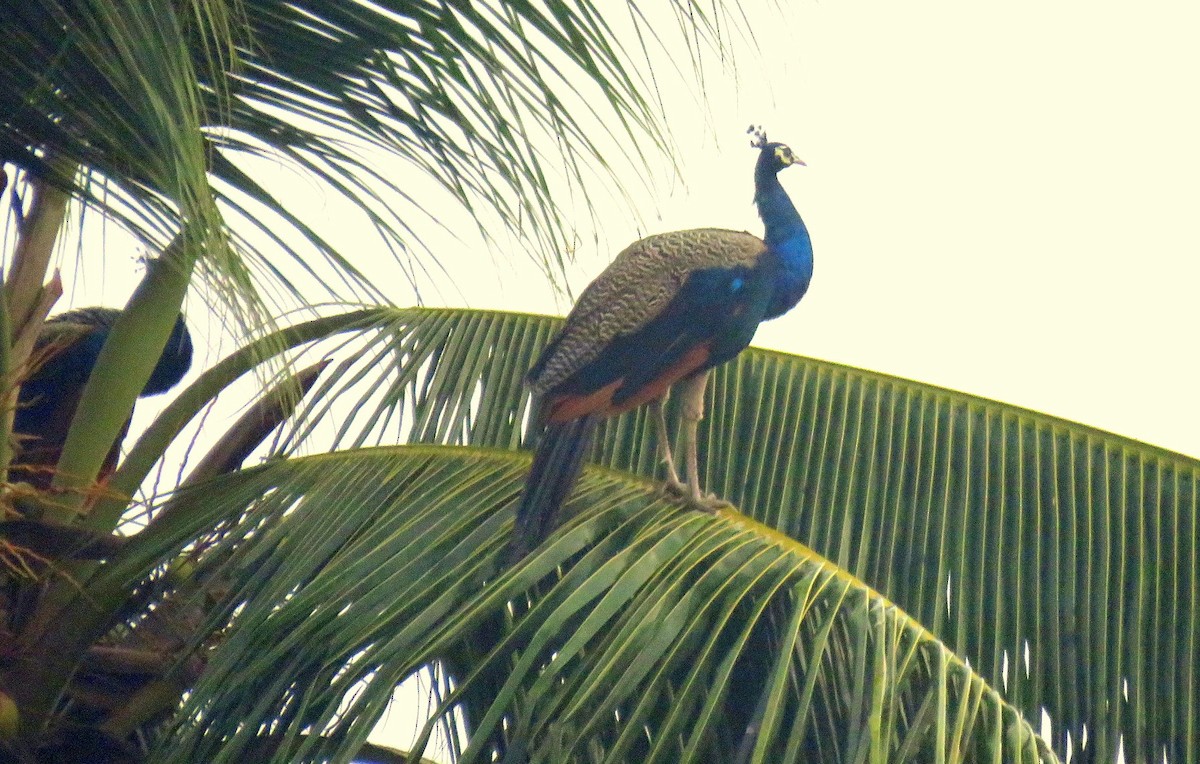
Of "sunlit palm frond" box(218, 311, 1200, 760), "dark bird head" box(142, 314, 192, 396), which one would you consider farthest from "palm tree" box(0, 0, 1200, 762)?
"dark bird head" box(142, 314, 192, 396)

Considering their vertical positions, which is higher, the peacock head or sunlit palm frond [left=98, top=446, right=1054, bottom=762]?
the peacock head

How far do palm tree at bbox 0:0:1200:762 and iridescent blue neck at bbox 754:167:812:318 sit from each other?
0.20 m

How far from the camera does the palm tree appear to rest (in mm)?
2102

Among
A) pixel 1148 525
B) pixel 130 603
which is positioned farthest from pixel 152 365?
pixel 1148 525

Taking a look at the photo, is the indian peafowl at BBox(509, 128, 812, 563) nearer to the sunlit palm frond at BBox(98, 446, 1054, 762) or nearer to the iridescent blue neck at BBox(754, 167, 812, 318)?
the iridescent blue neck at BBox(754, 167, 812, 318)

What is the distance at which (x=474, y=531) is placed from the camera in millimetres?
2717

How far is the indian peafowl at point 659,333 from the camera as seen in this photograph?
9.89 ft

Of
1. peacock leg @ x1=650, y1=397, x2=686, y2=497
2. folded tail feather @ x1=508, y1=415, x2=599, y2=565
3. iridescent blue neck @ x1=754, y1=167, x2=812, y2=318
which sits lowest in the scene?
folded tail feather @ x1=508, y1=415, x2=599, y2=565

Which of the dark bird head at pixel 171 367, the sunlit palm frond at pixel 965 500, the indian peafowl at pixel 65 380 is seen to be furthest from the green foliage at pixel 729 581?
the dark bird head at pixel 171 367

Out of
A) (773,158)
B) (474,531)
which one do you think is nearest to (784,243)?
(773,158)

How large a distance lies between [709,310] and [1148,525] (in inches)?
39.7

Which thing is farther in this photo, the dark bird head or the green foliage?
the dark bird head

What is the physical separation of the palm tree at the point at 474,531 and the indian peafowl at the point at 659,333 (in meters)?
0.11

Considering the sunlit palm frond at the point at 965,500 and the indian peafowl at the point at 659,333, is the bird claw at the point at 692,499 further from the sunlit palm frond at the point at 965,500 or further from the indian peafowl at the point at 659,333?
the sunlit palm frond at the point at 965,500
